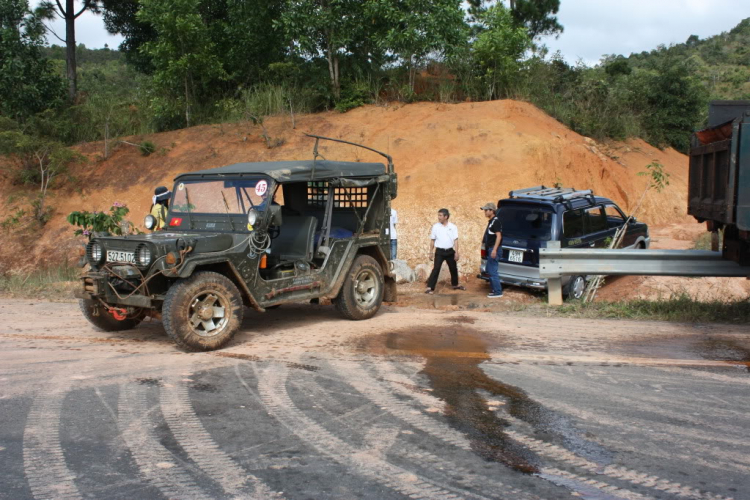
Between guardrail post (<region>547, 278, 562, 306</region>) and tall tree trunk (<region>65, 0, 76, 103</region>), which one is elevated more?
tall tree trunk (<region>65, 0, 76, 103</region>)

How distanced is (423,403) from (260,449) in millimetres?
1434

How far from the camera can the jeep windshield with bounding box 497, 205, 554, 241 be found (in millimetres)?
11141

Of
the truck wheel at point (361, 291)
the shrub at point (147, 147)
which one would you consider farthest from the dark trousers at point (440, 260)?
the shrub at point (147, 147)

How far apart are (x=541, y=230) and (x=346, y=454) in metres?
7.66

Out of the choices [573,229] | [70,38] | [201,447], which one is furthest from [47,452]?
[70,38]

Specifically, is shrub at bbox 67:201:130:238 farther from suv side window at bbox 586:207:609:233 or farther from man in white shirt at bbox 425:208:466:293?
suv side window at bbox 586:207:609:233

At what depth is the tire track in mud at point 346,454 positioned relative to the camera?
3781mm

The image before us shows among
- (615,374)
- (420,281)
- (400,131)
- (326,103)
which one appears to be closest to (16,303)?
(420,281)

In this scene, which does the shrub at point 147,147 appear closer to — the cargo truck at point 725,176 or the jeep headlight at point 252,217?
the jeep headlight at point 252,217

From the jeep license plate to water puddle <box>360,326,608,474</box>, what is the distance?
12.0ft

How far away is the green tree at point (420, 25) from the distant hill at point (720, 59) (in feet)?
65.4

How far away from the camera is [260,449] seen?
4.37 meters

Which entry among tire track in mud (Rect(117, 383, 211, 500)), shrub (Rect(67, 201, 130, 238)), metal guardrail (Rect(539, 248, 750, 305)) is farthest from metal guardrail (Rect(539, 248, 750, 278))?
shrub (Rect(67, 201, 130, 238))

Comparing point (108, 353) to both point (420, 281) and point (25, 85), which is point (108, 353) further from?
point (25, 85)
